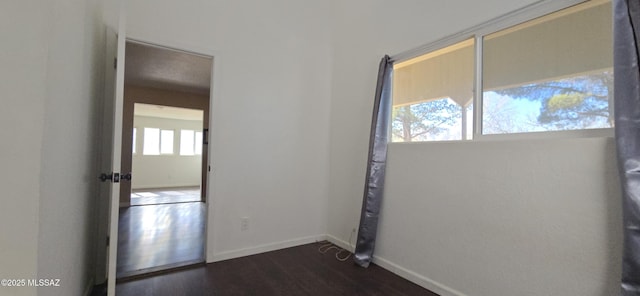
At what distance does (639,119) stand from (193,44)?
307 cm

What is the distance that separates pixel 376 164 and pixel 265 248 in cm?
149

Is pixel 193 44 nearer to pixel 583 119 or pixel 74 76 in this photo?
pixel 74 76

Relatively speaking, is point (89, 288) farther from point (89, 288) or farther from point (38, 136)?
point (38, 136)

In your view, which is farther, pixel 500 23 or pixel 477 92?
pixel 477 92

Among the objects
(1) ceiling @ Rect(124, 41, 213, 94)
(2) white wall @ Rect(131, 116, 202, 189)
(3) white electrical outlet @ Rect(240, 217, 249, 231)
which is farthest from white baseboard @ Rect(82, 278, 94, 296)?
(2) white wall @ Rect(131, 116, 202, 189)

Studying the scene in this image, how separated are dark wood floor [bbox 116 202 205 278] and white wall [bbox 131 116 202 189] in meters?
3.78

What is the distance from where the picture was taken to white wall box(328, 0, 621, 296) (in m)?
1.45

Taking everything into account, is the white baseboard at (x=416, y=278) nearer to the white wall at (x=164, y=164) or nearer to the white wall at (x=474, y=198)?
the white wall at (x=474, y=198)

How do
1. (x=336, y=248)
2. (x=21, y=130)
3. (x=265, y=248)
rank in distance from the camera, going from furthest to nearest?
(x=336, y=248)
(x=265, y=248)
(x=21, y=130)

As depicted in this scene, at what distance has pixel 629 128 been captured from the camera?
4.16ft

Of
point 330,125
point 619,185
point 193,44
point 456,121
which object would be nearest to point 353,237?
point 330,125

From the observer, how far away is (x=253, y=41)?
111 inches

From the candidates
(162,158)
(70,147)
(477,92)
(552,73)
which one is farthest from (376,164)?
(162,158)

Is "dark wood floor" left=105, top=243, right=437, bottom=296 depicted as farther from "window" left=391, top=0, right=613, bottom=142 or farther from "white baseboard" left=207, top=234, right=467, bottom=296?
"window" left=391, top=0, right=613, bottom=142
